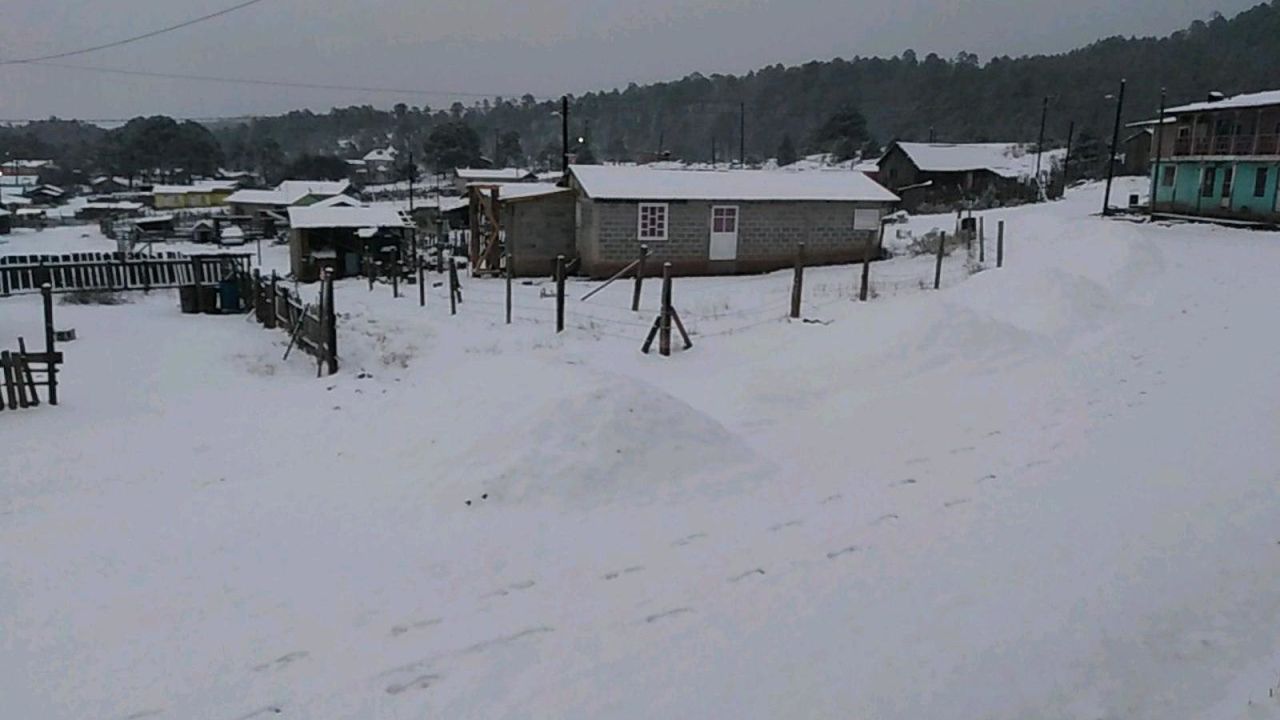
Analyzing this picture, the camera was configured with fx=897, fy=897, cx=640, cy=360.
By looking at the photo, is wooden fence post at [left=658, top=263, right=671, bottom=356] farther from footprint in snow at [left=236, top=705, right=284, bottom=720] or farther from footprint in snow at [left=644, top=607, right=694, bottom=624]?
footprint in snow at [left=236, top=705, right=284, bottom=720]

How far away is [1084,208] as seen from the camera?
44938 mm

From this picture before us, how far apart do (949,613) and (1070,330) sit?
10.6 m

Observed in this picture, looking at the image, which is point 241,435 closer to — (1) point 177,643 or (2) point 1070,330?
(1) point 177,643

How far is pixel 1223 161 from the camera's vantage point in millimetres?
37469

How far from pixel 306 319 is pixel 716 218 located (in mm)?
15798

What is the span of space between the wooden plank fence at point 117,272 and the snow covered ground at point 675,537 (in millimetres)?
13845

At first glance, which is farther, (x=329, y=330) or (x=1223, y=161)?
(x=1223, y=161)

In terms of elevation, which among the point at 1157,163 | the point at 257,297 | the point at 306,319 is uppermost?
the point at 1157,163

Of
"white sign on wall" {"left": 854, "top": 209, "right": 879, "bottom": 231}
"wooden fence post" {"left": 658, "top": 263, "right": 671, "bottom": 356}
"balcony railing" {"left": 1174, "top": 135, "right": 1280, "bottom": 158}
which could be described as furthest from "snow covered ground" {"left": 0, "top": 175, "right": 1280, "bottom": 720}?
"balcony railing" {"left": 1174, "top": 135, "right": 1280, "bottom": 158}

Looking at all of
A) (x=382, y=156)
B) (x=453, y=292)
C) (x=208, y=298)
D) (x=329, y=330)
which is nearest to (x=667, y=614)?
(x=329, y=330)

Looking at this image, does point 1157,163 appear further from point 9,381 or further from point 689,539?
point 9,381

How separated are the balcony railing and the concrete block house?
53.8 ft

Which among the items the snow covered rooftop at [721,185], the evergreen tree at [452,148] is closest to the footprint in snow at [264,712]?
→ the snow covered rooftop at [721,185]

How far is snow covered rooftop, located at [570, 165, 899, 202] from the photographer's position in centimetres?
2806
